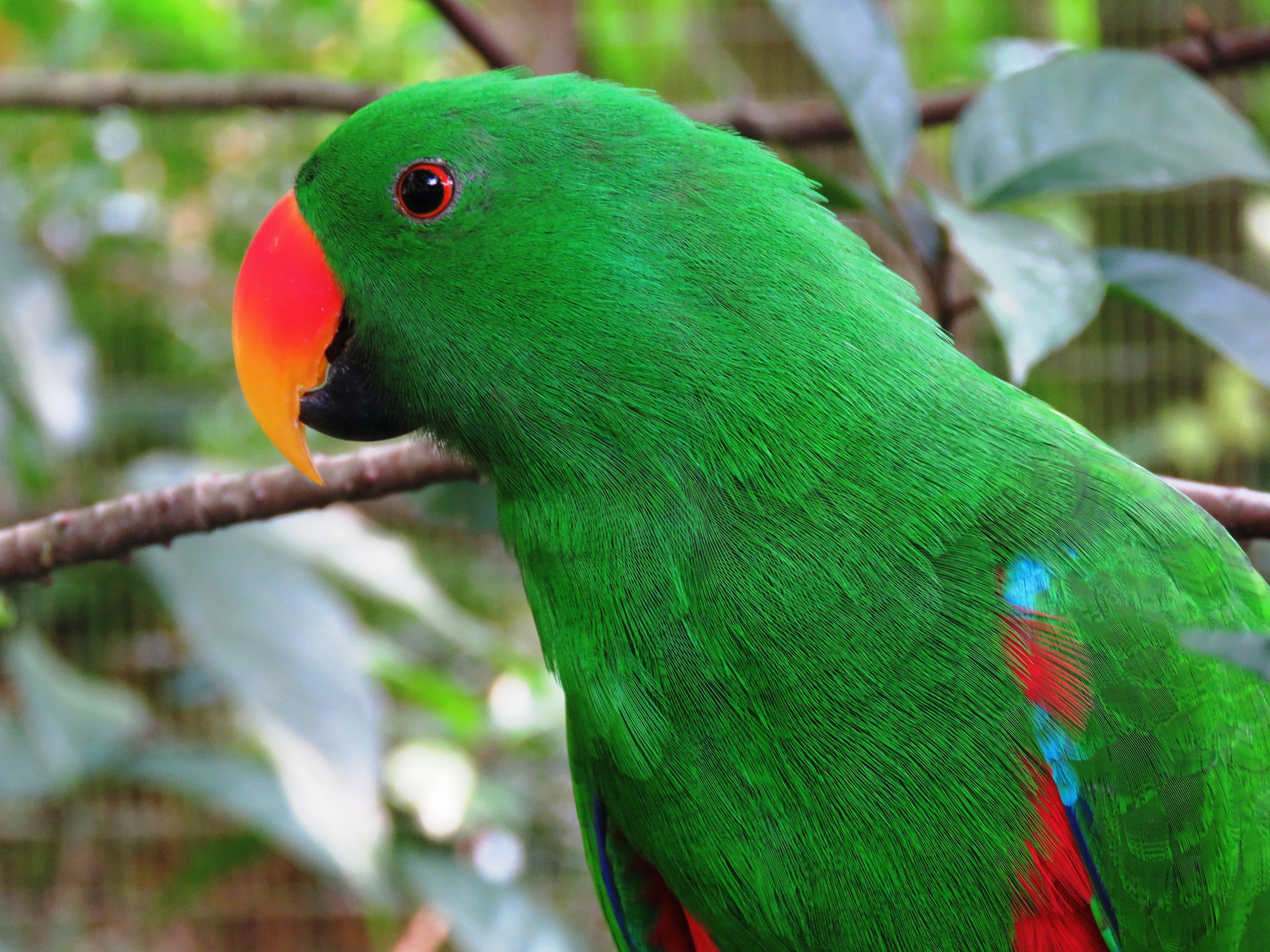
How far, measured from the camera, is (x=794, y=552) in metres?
0.92

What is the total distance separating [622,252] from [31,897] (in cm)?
354

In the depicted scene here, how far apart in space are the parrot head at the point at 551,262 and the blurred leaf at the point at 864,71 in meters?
0.39

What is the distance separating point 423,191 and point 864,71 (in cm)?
68

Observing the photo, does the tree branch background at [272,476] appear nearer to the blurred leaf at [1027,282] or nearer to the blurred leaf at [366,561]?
the blurred leaf at [366,561]

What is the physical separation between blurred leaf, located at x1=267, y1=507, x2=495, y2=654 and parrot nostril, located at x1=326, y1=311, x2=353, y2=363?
113cm

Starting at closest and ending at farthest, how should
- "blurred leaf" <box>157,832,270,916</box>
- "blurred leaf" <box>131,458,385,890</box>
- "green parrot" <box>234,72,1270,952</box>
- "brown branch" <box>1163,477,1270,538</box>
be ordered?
1. "green parrot" <box>234,72,1270,952</box>
2. "brown branch" <box>1163,477,1270,538</box>
3. "blurred leaf" <box>131,458,385,890</box>
4. "blurred leaf" <box>157,832,270,916</box>

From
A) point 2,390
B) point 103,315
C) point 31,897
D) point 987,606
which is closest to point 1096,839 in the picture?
point 987,606

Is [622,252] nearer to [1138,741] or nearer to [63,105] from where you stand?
[1138,741]

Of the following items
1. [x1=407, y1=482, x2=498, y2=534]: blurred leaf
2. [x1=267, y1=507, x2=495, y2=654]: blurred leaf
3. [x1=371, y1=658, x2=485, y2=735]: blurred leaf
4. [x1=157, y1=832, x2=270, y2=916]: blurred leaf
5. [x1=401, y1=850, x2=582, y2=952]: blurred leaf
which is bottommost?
[x1=157, y1=832, x2=270, y2=916]: blurred leaf

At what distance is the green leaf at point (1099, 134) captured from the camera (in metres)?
1.34

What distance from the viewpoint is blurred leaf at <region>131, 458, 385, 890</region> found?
1.82 m

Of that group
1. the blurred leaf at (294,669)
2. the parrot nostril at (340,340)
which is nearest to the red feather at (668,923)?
the parrot nostril at (340,340)

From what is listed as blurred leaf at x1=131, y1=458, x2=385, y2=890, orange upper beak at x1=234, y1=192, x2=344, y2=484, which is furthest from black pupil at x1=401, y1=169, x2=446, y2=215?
blurred leaf at x1=131, y1=458, x2=385, y2=890

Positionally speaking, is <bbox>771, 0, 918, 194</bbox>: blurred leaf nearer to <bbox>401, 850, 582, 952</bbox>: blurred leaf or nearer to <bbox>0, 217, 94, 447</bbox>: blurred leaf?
<bbox>0, 217, 94, 447</bbox>: blurred leaf
